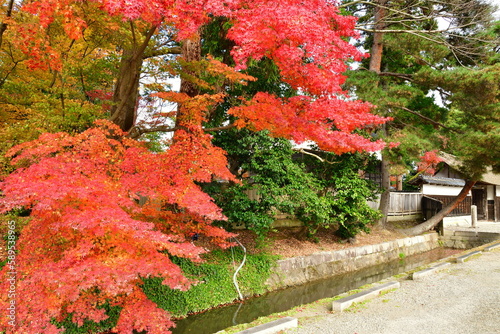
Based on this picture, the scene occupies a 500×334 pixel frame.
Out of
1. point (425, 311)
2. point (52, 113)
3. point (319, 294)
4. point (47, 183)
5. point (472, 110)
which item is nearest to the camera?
point (47, 183)

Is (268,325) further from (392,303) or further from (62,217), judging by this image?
(62,217)

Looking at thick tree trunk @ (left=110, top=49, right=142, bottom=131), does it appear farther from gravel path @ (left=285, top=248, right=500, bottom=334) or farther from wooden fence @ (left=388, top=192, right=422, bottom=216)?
wooden fence @ (left=388, top=192, right=422, bottom=216)

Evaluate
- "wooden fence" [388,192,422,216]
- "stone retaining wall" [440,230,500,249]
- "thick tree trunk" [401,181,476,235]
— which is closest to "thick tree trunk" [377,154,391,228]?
"thick tree trunk" [401,181,476,235]

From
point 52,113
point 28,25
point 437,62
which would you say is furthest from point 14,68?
point 437,62

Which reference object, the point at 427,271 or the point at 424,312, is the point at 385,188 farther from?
the point at 424,312

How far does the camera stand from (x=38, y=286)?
5043mm

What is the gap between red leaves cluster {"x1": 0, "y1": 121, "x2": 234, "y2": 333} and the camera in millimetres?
4707

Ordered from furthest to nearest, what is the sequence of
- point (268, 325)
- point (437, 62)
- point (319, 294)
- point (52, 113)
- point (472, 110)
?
point (437, 62) < point (472, 110) < point (319, 294) < point (52, 113) < point (268, 325)

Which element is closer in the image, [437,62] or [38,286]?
[38,286]

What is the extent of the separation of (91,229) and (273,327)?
3.26 m

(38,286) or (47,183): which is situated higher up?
(47,183)

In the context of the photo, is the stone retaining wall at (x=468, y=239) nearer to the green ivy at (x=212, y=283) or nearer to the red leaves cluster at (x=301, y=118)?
the red leaves cluster at (x=301, y=118)

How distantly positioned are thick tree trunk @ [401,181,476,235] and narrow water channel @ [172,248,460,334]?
3807 mm

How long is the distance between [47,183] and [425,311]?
6851 mm
